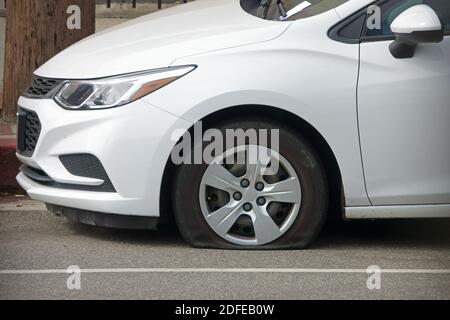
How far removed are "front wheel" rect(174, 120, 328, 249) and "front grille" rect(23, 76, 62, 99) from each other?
86 cm

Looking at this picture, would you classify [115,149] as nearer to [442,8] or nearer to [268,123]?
[268,123]

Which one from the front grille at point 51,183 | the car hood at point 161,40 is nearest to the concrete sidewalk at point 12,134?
the front grille at point 51,183

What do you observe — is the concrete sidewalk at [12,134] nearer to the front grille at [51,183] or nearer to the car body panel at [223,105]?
the front grille at [51,183]

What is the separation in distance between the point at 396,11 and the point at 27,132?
7.01 feet

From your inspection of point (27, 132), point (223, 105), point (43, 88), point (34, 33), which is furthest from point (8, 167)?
point (223, 105)

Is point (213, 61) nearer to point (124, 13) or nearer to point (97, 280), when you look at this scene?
point (97, 280)

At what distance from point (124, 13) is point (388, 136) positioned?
225 inches

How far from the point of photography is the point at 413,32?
603cm

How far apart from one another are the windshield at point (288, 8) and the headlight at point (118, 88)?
2.28 ft

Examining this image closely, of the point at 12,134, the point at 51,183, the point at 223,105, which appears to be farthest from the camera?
the point at 12,134

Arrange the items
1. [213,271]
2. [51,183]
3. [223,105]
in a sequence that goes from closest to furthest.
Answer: [213,271] < [223,105] < [51,183]

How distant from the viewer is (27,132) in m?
6.62

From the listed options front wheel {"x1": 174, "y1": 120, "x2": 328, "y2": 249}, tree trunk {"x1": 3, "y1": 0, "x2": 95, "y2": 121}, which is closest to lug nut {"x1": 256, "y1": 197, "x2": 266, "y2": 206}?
front wheel {"x1": 174, "y1": 120, "x2": 328, "y2": 249}

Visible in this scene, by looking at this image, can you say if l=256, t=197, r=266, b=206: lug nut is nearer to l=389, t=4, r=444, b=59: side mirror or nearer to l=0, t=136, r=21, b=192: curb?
l=389, t=4, r=444, b=59: side mirror
